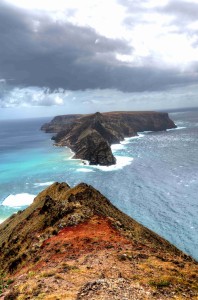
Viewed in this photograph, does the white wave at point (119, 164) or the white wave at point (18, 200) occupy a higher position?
the white wave at point (119, 164)

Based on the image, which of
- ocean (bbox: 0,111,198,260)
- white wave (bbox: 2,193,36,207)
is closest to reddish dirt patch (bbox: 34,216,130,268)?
ocean (bbox: 0,111,198,260)

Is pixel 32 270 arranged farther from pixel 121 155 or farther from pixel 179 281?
pixel 121 155

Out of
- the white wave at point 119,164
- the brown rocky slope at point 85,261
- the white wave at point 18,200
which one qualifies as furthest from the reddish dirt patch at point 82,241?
the white wave at point 119,164

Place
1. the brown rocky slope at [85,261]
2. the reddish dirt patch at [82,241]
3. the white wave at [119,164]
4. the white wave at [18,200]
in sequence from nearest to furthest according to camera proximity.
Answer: the brown rocky slope at [85,261], the reddish dirt patch at [82,241], the white wave at [18,200], the white wave at [119,164]

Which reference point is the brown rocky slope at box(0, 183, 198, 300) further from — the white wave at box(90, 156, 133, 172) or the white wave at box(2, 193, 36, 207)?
the white wave at box(90, 156, 133, 172)

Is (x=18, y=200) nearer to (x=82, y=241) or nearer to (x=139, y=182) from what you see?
(x=139, y=182)

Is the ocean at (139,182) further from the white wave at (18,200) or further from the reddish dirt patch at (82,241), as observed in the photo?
the reddish dirt patch at (82,241)
